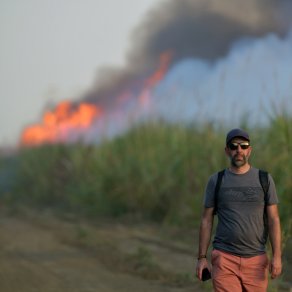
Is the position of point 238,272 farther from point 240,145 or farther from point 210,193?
point 240,145

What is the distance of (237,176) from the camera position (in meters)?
4.45

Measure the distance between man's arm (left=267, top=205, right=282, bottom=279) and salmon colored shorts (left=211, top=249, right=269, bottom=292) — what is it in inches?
3.4

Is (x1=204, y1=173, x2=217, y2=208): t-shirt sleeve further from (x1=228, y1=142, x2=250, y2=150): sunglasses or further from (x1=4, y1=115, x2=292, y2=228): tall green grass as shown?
(x1=4, y1=115, x2=292, y2=228): tall green grass

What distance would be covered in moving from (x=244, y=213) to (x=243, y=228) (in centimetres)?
10

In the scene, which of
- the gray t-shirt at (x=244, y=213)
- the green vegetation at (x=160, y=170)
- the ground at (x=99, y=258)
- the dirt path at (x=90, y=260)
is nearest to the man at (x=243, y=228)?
the gray t-shirt at (x=244, y=213)

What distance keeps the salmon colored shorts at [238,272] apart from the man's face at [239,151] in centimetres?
62

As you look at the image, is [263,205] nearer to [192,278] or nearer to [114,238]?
[192,278]

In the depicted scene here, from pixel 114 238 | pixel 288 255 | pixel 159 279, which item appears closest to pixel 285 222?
pixel 288 255

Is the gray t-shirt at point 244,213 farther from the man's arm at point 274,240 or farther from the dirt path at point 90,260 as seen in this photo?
the dirt path at point 90,260

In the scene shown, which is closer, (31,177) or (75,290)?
(75,290)

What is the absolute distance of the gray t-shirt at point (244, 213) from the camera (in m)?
4.39

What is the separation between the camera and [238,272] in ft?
14.4

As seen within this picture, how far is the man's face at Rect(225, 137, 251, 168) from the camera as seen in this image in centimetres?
443

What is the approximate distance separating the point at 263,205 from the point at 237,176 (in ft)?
0.85
